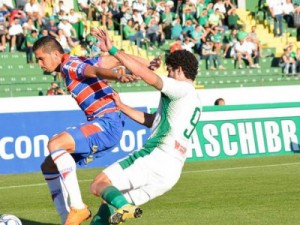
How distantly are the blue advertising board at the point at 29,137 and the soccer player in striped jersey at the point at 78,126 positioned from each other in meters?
9.75

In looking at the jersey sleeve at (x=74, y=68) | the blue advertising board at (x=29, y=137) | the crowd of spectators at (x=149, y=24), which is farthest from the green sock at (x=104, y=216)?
the crowd of spectators at (x=149, y=24)

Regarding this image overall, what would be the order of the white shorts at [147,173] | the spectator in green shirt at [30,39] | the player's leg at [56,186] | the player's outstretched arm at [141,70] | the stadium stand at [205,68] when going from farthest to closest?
the spectator in green shirt at [30,39], the stadium stand at [205,68], the player's leg at [56,186], the white shorts at [147,173], the player's outstretched arm at [141,70]

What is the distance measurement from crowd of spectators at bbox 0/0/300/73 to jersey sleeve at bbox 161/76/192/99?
17.8 meters

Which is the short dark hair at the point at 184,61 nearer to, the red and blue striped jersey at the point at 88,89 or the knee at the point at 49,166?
the red and blue striped jersey at the point at 88,89

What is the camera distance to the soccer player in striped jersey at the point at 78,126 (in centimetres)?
Result: 1089

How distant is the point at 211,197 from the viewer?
15398mm

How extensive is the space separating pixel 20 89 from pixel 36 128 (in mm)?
3915

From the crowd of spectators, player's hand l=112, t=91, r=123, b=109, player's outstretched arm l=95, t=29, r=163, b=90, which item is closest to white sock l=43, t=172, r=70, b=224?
player's hand l=112, t=91, r=123, b=109

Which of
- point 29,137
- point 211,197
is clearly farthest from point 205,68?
point 211,197

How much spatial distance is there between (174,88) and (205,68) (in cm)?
2277

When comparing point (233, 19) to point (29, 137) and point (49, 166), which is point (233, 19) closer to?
point (29, 137)

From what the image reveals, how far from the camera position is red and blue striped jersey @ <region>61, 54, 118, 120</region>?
11320 millimetres

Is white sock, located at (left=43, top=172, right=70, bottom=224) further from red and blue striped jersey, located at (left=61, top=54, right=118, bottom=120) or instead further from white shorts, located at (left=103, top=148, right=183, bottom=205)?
white shorts, located at (left=103, top=148, right=183, bottom=205)

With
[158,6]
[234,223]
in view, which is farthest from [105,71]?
[158,6]
